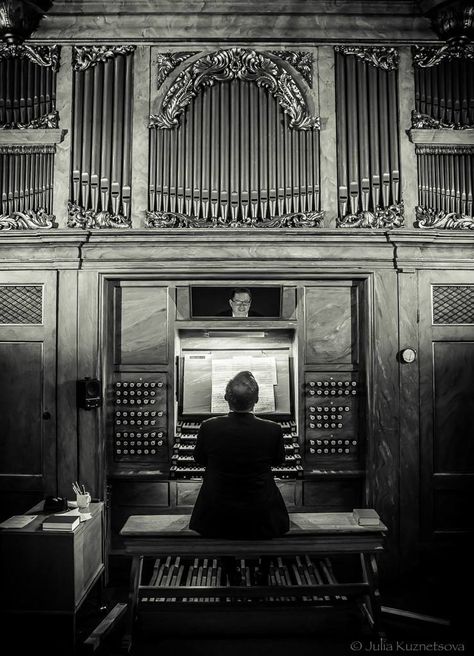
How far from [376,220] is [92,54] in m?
3.14

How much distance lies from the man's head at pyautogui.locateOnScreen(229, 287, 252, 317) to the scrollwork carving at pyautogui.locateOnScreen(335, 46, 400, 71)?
2482mm

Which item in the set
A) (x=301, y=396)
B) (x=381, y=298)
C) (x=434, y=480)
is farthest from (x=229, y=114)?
(x=434, y=480)

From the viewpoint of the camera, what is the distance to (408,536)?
15.0 feet

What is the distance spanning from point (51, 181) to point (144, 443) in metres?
2.65

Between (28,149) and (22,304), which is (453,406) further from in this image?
(28,149)

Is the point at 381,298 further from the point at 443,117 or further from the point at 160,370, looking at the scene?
the point at 160,370

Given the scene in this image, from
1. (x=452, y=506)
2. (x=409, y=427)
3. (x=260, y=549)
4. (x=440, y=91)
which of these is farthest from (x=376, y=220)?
(x=260, y=549)

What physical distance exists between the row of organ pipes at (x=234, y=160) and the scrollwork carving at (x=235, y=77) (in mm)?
59

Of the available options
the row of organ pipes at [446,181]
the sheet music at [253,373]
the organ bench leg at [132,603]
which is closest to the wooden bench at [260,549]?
the organ bench leg at [132,603]

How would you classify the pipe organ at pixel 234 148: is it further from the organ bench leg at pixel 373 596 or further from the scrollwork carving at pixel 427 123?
the organ bench leg at pixel 373 596

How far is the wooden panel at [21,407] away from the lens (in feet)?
15.3

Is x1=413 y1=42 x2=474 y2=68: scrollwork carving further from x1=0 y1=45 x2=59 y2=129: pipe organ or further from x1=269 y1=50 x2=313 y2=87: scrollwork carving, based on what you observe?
x1=0 y1=45 x2=59 y2=129: pipe organ

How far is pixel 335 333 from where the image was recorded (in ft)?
15.8

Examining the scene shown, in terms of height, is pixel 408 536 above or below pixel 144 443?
below
